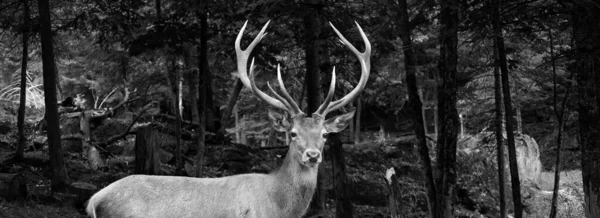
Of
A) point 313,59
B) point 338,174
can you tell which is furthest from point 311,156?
point 313,59

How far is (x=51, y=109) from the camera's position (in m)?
12.3

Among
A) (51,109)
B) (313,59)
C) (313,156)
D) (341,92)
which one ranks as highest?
(313,59)

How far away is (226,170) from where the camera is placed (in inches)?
638

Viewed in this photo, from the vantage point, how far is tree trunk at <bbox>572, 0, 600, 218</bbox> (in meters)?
8.24

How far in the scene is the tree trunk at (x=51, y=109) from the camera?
12.2 m

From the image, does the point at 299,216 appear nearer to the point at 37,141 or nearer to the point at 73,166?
the point at 73,166

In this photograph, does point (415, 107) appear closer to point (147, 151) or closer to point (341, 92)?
point (341, 92)

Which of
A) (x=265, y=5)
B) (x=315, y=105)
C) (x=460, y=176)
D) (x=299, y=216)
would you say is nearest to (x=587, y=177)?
(x=299, y=216)

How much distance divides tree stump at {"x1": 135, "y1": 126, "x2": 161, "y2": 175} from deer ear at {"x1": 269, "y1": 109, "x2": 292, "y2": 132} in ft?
19.0

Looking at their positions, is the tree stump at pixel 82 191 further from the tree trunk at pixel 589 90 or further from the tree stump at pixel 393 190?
the tree trunk at pixel 589 90

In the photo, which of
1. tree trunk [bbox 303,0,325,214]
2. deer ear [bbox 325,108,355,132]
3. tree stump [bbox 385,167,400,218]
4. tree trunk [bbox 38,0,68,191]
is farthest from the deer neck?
tree trunk [bbox 38,0,68,191]

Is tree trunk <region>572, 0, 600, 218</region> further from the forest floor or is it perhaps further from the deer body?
the deer body

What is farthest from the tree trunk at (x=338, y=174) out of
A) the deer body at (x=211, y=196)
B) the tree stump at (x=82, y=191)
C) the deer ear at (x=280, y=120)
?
the deer body at (x=211, y=196)

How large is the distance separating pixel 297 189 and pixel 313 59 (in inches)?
238
